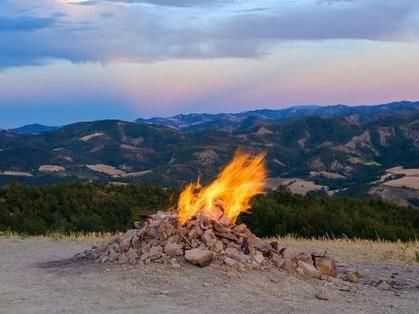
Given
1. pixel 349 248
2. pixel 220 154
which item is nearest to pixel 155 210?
pixel 349 248

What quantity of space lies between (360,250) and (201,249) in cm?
516

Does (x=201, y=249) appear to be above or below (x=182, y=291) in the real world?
above

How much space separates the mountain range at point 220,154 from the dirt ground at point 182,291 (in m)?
49.9

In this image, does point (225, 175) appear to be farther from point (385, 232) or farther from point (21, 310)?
point (385, 232)

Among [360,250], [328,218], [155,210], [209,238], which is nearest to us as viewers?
[209,238]

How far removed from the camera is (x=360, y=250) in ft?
46.9

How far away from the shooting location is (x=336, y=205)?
1120 inches

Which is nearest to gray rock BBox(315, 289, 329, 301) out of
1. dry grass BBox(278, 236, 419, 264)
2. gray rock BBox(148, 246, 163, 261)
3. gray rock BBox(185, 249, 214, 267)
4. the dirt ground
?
the dirt ground

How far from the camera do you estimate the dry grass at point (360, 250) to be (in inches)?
515

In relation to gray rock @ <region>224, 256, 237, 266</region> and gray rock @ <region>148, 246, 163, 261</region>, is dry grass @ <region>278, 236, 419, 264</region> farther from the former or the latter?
gray rock @ <region>148, 246, 163, 261</region>

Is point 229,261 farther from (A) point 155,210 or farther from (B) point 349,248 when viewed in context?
(A) point 155,210

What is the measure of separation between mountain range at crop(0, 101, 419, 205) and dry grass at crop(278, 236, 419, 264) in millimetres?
43830

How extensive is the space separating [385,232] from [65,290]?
14.4m

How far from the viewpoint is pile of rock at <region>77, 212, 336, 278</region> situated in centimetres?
1017
